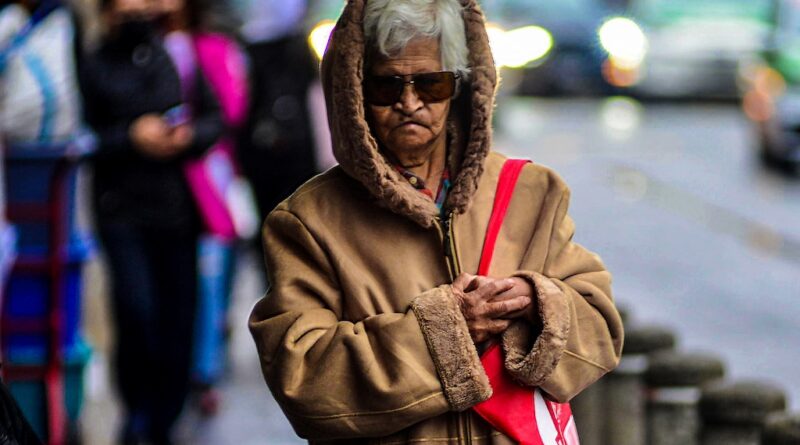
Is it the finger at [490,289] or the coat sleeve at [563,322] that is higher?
the finger at [490,289]

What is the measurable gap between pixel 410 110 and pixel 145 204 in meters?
3.55

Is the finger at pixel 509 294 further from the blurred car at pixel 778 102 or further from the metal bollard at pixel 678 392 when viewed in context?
the blurred car at pixel 778 102

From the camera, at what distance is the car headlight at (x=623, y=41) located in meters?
27.6

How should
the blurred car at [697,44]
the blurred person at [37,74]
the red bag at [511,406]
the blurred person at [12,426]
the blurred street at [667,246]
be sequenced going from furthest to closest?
the blurred car at [697,44]
the blurred street at [667,246]
the blurred person at [37,74]
the red bag at [511,406]
the blurred person at [12,426]

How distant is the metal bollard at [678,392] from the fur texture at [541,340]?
10.0ft

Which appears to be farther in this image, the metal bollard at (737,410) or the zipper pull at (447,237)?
the metal bollard at (737,410)

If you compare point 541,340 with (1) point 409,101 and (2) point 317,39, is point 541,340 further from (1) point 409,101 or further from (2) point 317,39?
(2) point 317,39

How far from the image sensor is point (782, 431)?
5125 mm

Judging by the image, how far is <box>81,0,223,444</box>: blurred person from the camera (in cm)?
684

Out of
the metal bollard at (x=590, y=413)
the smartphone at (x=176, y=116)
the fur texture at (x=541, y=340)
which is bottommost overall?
the metal bollard at (x=590, y=413)

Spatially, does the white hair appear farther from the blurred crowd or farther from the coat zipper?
the blurred crowd

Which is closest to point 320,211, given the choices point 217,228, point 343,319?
point 343,319

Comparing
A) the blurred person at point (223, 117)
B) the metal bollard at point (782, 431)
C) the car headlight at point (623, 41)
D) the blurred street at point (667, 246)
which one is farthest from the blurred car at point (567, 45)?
the metal bollard at point (782, 431)

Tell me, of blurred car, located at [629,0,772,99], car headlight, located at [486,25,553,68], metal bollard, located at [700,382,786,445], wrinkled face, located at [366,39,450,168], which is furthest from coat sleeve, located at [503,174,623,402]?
blurred car, located at [629,0,772,99]
